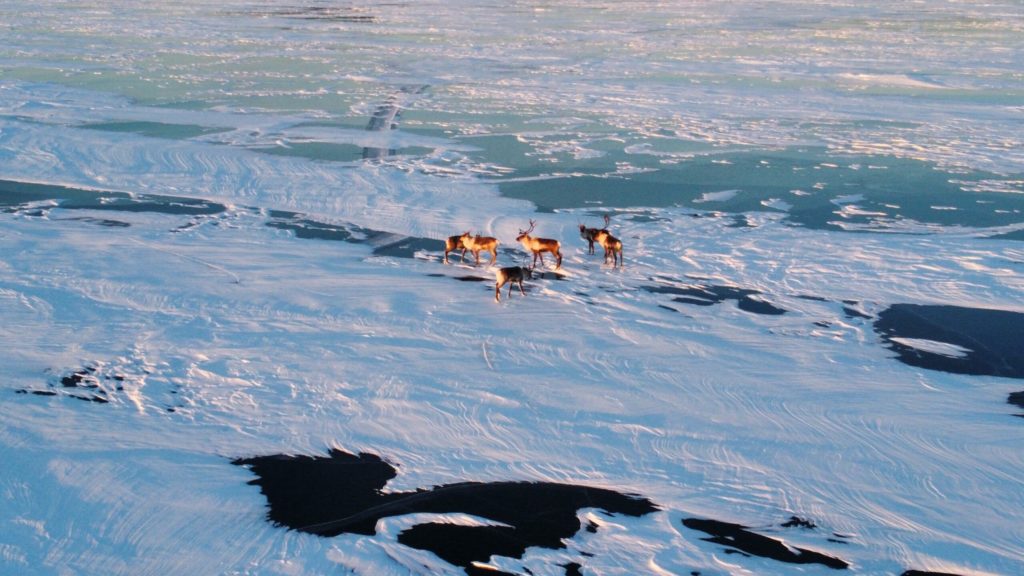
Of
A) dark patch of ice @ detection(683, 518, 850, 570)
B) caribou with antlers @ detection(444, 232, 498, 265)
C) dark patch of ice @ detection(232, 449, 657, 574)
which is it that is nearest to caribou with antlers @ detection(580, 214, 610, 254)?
caribou with antlers @ detection(444, 232, 498, 265)

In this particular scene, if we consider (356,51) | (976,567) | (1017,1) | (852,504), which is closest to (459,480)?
(852,504)

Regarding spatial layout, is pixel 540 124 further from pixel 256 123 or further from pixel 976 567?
pixel 976 567

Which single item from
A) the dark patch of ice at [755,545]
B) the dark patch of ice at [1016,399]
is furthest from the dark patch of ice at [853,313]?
the dark patch of ice at [755,545]

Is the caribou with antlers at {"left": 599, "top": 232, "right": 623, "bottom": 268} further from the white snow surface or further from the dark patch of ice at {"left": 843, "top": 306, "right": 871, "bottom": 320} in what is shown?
the dark patch of ice at {"left": 843, "top": 306, "right": 871, "bottom": 320}

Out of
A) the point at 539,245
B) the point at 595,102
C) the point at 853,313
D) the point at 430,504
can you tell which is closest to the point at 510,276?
the point at 539,245

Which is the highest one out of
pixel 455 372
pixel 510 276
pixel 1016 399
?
pixel 510 276

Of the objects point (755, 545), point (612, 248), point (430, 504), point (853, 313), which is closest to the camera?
point (755, 545)

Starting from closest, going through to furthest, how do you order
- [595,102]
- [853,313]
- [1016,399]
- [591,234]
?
[1016,399], [853,313], [591,234], [595,102]

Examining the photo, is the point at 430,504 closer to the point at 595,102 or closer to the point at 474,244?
the point at 474,244
